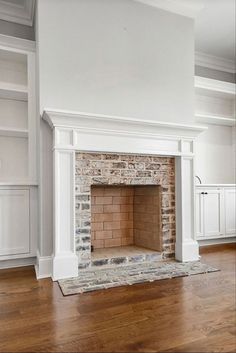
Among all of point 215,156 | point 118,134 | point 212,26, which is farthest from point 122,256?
point 212,26

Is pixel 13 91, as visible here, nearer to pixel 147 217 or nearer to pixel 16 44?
pixel 16 44

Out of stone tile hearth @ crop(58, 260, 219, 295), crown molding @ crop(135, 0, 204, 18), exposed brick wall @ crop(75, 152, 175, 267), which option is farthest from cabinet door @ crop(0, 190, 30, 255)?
crown molding @ crop(135, 0, 204, 18)

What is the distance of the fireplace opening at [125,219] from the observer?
328cm

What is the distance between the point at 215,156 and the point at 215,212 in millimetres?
1120

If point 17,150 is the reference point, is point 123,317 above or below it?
below

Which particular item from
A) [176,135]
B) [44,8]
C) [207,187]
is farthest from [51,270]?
[44,8]

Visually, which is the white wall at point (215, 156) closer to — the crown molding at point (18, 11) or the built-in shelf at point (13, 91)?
the built-in shelf at point (13, 91)

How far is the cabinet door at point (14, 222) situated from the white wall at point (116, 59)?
1.05 m

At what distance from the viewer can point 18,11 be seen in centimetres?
310

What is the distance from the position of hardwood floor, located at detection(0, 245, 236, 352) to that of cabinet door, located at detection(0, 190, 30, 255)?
0.45 meters

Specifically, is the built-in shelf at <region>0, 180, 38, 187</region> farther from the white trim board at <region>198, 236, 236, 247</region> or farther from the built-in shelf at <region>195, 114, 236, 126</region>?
the built-in shelf at <region>195, 114, 236, 126</region>

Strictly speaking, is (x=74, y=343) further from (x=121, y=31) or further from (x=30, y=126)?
(x=121, y=31)

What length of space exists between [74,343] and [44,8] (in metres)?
2.97

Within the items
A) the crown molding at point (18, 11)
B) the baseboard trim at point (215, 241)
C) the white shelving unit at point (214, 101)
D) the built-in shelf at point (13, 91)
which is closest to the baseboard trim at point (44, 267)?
the built-in shelf at point (13, 91)
